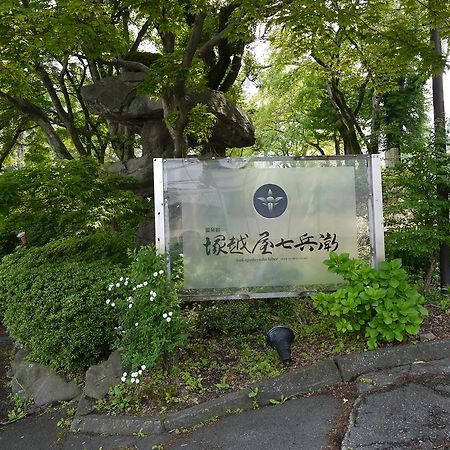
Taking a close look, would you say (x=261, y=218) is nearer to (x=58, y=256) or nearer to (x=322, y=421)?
(x=322, y=421)

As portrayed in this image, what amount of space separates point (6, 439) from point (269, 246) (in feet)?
9.86

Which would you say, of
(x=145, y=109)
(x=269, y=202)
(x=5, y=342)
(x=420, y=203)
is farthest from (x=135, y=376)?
(x=145, y=109)

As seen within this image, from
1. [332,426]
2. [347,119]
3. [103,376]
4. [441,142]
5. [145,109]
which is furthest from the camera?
[347,119]

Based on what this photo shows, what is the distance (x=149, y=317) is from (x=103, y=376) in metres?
0.86

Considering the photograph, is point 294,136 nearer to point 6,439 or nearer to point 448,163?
point 448,163

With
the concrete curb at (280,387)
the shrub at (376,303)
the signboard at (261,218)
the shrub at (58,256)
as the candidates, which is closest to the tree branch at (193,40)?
the signboard at (261,218)

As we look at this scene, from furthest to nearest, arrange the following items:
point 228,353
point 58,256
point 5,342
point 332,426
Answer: point 5,342
point 58,256
point 228,353
point 332,426

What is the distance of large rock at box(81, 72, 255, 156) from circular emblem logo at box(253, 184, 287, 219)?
4.95m

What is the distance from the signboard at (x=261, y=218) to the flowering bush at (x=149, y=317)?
0.51m

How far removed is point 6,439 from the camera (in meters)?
3.74

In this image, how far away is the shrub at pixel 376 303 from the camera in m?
3.74

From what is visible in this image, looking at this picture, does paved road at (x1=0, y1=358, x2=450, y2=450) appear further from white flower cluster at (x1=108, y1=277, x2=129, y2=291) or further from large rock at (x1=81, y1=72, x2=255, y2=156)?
large rock at (x1=81, y1=72, x2=255, y2=156)

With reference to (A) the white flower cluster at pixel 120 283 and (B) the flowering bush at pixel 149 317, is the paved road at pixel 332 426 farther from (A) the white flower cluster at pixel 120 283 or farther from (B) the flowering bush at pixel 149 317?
(A) the white flower cluster at pixel 120 283

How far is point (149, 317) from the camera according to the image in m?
3.78
